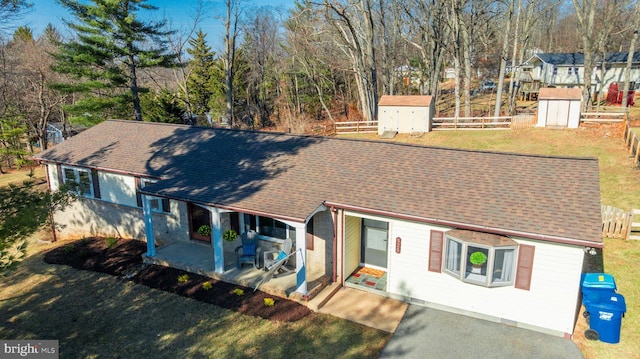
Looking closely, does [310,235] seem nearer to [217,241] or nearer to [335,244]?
[335,244]

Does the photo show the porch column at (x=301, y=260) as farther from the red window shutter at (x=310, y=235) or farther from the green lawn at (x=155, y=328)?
the red window shutter at (x=310, y=235)

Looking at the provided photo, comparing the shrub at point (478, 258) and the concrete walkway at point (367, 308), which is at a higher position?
the shrub at point (478, 258)

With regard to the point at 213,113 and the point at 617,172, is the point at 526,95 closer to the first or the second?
the point at 617,172

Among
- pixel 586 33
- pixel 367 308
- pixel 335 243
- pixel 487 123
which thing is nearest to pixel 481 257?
pixel 367 308

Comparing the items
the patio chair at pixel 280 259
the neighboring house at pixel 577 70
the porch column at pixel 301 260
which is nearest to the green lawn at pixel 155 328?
the porch column at pixel 301 260

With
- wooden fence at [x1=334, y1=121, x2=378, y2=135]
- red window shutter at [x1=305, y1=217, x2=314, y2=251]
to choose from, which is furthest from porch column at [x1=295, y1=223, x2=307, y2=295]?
wooden fence at [x1=334, y1=121, x2=378, y2=135]

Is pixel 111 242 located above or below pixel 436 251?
below

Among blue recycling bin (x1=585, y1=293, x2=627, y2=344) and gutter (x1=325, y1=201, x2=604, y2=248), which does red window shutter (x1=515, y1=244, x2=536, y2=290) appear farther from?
blue recycling bin (x1=585, y1=293, x2=627, y2=344)

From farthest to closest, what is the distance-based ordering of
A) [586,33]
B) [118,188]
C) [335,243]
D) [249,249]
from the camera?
[586,33] < [118,188] < [249,249] < [335,243]
